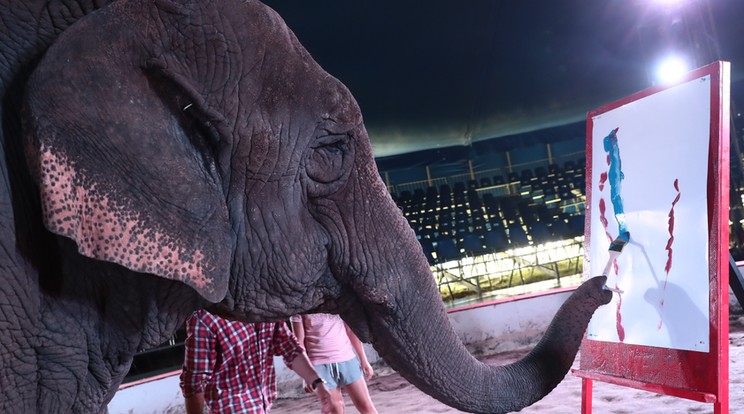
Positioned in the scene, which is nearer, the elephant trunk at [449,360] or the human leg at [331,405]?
the elephant trunk at [449,360]

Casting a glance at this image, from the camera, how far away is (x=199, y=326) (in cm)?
232

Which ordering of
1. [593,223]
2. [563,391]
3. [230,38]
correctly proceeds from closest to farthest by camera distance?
[230,38]
[593,223]
[563,391]

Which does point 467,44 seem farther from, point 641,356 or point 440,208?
point 641,356

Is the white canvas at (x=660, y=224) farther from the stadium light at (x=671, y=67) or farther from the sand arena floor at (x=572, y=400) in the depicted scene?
the stadium light at (x=671, y=67)

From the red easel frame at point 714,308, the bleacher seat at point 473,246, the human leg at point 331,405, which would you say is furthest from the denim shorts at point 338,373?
the bleacher seat at point 473,246

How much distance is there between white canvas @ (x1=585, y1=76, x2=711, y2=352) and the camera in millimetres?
1907

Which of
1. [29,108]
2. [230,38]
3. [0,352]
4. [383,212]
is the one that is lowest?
[0,352]

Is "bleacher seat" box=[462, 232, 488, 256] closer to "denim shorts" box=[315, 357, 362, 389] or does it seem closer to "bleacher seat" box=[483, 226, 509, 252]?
"bleacher seat" box=[483, 226, 509, 252]

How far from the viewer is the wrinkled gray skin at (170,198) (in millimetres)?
861

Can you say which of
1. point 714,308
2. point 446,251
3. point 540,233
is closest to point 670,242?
point 714,308

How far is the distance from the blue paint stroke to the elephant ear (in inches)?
67.7

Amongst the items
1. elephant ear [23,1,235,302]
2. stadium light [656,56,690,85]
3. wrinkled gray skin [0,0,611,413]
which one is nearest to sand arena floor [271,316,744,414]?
wrinkled gray skin [0,0,611,413]

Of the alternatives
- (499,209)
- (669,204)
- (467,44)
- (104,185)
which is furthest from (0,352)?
(467,44)

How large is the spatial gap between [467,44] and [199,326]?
11.0 m
